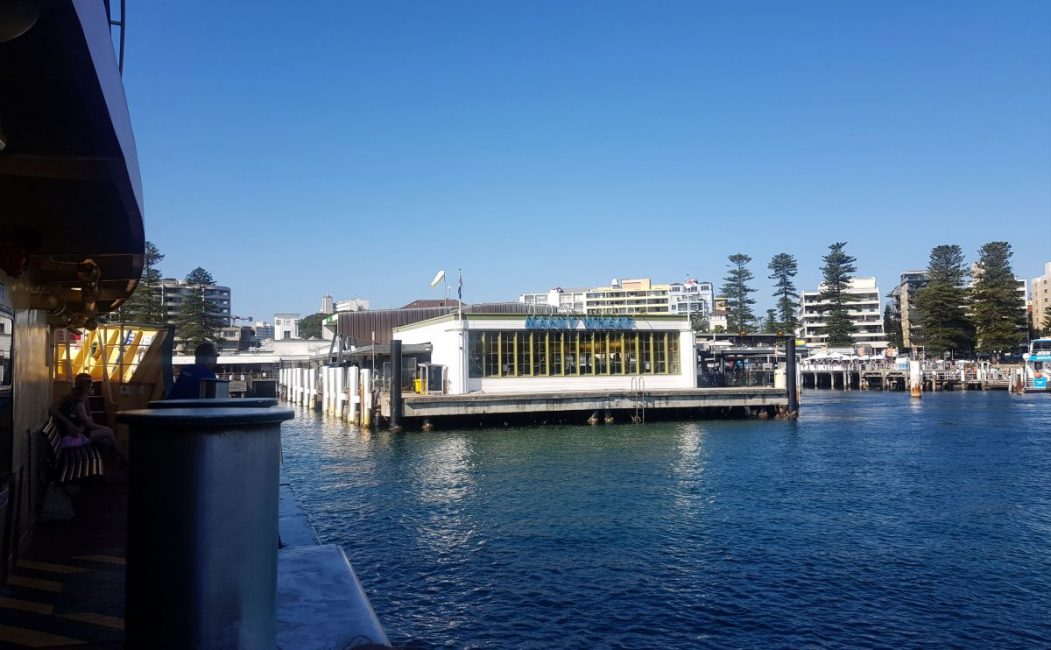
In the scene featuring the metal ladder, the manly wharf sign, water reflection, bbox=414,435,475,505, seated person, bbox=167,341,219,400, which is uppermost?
the manly wharf sign

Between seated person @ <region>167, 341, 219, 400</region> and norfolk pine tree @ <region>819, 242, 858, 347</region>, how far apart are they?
86058mm

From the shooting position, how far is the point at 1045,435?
27.9 metres

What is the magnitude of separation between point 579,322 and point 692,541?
2455cm

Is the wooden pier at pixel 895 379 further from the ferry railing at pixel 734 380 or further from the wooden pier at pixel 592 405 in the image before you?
the wooden pier at pixel 592 405

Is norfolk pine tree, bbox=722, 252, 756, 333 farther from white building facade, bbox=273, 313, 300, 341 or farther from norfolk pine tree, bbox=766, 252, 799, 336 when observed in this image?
white building facade, bbox=273, 313, 300, 341

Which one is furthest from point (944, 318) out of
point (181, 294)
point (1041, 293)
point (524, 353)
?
point (181, 294)

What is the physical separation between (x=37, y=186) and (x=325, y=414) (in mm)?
37150

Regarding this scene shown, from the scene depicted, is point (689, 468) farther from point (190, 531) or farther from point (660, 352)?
point (660, 352)

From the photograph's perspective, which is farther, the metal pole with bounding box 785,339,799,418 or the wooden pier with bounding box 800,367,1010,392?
the wooden pier with bounding box 800,367,1010,392

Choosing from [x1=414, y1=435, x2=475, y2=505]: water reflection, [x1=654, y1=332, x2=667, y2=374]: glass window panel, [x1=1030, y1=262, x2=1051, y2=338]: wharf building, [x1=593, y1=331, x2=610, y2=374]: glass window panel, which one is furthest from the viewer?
[x1=1030, y1=262, x2=1051, y2=338]: wharf building

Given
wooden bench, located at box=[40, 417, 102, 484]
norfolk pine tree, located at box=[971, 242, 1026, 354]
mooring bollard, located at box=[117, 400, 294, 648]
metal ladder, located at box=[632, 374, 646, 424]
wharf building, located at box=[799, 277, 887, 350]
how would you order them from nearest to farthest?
mooring bollard, located at box=[117, 400, 294, 648], wooden bench, located at box=[40, 417, 102, 484], metal ladder, located at box=[632, 374, 646, 424], norfolk pine tree, located at box=[971, 242, 1026, 354], wharf building, located at box=[799, 277, 887, 350]

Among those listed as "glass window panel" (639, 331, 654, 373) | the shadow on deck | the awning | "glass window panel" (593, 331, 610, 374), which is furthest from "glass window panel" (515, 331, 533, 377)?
the awning

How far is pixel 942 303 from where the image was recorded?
77188 mm

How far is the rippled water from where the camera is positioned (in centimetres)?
841
